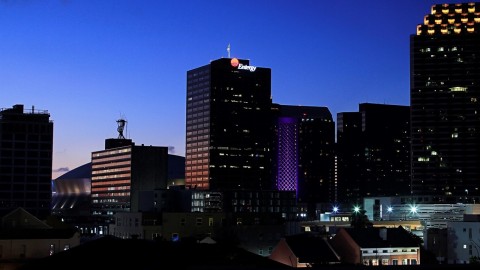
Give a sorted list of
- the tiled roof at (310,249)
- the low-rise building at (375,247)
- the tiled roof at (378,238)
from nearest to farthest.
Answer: the tiled roof at (310,249) < the low-rise building at (375,247) < the tiled roof at (378,238)

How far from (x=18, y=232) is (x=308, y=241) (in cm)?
4191

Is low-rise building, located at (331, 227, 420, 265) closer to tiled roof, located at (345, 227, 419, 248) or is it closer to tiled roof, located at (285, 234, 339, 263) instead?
tiled roof, located at (345, 227, 419, 248)

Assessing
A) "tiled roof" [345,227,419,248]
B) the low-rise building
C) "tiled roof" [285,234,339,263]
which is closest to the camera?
"tiled roof" [285,234,339,263]

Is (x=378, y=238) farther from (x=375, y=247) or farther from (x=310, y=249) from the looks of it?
(x=310, y=249)

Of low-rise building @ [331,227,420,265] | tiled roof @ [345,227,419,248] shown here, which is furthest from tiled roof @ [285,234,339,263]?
tiled roof @ [345,227,419,248]

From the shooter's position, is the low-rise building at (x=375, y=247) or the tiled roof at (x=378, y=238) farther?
the tiled roof at (x=378, y=238)

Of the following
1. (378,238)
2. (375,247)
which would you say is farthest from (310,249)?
(378,238)

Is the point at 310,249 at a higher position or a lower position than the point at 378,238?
lower

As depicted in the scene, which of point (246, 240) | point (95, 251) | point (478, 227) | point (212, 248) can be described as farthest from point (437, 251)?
point (95, 251)

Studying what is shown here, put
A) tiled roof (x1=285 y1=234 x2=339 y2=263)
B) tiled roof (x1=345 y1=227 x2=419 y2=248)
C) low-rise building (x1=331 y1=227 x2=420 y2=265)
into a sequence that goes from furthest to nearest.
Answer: tiled roof (x1=345 y1=227 x2=419 y2=248) → low-rise building (x1=331 y1=227 x2=420 y2=265) → tiled roof (x1=285 y1=234 x2=339 y2=263)

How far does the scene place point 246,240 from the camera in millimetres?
166500

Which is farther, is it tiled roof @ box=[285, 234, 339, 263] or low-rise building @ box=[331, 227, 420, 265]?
low-rise building @ box=[331, 227, 420, 265]

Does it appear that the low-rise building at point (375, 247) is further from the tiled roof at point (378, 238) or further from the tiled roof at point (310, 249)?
the tiled roof at point (310, 249)

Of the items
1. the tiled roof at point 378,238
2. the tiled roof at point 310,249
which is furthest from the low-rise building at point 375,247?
the tiled roof at point 310,249
